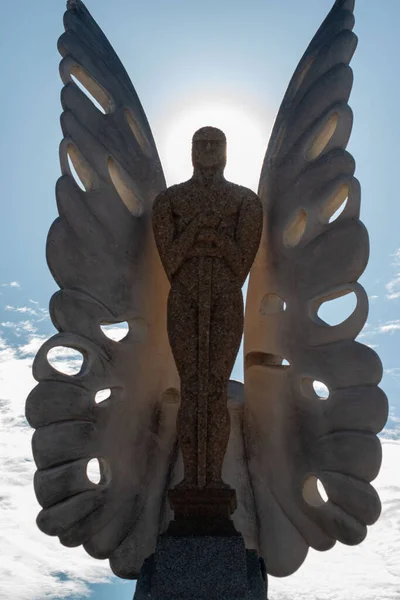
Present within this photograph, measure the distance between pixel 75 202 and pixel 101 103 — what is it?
1.38m

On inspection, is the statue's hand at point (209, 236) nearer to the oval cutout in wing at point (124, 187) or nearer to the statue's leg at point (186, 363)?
the statue's leg at point (186, 363)

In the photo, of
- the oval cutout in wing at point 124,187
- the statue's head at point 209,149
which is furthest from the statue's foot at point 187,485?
the statue's head at point 209,149

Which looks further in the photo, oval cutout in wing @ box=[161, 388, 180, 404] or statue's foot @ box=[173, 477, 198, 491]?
oval cutout in wing @ box=[161, 388, 180, 404]

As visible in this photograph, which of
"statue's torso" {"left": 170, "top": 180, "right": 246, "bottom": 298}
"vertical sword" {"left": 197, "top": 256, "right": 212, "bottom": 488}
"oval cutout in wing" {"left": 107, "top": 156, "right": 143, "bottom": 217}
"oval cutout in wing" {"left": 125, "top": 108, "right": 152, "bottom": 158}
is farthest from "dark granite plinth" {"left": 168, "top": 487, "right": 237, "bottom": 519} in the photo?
"oval cutout in wing" {"left": 125, "top": 108, "right": 152, "bottom": 158}

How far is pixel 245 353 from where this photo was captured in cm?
759

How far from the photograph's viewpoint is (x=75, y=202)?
716cm

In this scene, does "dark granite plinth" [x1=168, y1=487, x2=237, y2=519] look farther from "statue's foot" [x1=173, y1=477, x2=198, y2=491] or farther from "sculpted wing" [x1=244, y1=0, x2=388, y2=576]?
"sculpted wing" [x1=244, y1=0, x2=388, y2=576]

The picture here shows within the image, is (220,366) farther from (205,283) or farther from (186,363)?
(205,283)

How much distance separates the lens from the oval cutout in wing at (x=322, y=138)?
7393 mm

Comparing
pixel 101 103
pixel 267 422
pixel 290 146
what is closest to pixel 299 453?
pixel 267 422

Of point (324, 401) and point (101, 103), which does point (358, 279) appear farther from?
point (101, 103)

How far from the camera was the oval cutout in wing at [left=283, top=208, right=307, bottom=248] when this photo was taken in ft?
24.0

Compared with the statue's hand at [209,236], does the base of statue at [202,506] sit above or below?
below

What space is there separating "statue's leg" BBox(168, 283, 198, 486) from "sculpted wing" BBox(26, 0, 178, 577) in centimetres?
53
